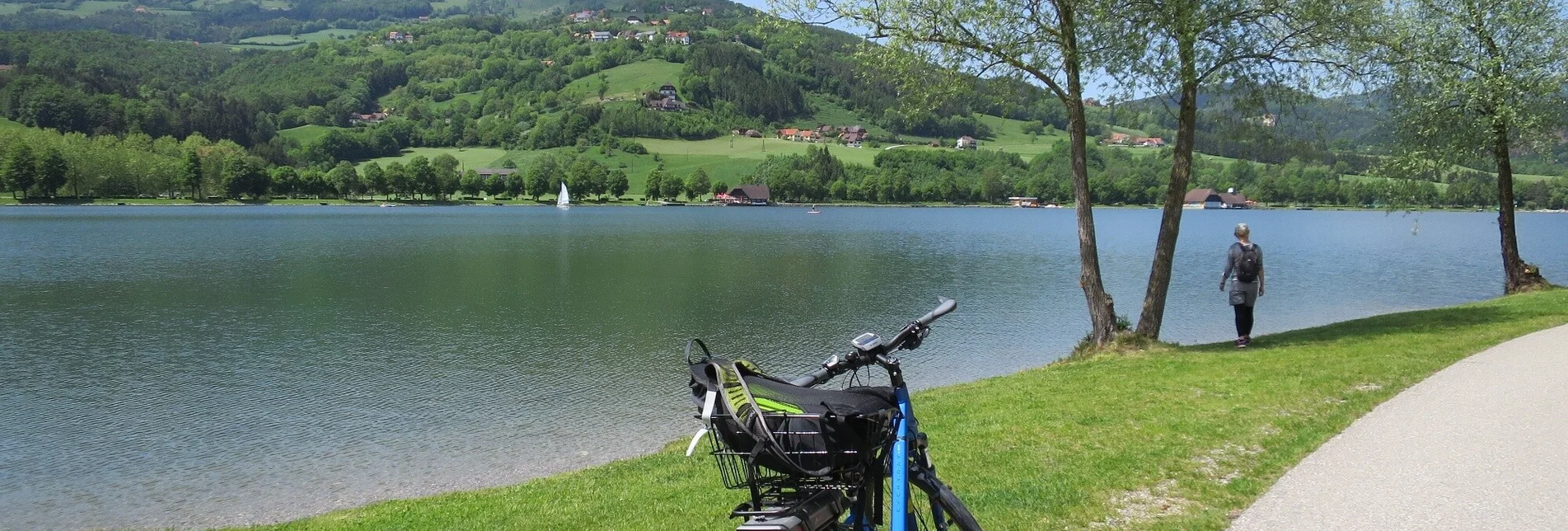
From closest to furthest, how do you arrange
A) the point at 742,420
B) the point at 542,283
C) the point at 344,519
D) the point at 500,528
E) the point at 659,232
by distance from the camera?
the point at 742,420, the point at 500,528, the point at 344,519, the point at 542,283, the point at 659,232

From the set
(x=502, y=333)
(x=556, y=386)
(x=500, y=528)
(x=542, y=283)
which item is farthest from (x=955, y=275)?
(x=500, y=528)

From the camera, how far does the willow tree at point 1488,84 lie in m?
24.5

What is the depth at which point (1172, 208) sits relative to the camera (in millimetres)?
18828

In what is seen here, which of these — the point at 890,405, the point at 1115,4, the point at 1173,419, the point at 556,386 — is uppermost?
the point at 1115,4

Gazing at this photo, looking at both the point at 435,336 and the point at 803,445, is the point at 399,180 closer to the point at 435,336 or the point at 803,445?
the point at 435,336

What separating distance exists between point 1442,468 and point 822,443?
6.93 m

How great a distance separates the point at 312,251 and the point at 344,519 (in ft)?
179

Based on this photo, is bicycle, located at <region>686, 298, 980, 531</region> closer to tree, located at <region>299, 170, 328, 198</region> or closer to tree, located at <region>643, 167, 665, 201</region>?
tree, located at <region>643, 167, 665, 201</region>

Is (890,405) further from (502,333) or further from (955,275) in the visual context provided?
(955,275)

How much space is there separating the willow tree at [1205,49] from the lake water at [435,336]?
6.04 metres

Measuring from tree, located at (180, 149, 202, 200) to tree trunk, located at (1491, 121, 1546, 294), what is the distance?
563 feet

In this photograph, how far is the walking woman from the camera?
1825 cm

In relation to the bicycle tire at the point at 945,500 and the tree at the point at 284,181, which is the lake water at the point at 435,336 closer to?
the bicycle tire at the point at 945,500

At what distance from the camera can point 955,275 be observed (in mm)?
47281
